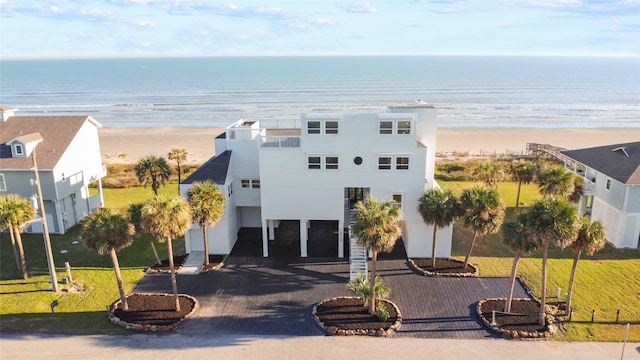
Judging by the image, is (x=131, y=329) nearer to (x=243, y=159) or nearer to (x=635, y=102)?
(x=243, y=159)

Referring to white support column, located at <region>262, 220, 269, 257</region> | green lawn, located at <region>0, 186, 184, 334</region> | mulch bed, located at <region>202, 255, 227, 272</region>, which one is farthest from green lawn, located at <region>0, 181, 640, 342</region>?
white support column, located at <region>262, 220, 269, 257</region>

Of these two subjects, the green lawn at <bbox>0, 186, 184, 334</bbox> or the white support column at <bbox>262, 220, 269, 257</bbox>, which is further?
the white support column at <bbox>262, 220, 269, 257</bbox>

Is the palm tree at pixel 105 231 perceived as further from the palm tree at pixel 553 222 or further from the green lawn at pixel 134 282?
the palm tree at pixel 553 222

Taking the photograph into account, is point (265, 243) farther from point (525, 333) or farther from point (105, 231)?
point (525, 333)

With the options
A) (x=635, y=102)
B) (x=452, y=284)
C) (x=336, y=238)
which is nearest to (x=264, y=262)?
(x=336, y=238)

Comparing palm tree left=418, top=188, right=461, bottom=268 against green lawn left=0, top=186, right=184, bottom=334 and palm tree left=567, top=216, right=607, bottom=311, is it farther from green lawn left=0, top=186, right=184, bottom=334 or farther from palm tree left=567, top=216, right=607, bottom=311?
green lawn left=0, top=186, right=184, bottom=334

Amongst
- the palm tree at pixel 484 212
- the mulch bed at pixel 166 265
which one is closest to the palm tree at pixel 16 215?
the mulch bed at pixel 166 265
